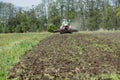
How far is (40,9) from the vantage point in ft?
300

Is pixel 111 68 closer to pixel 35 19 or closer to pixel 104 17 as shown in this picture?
pixel 104 17

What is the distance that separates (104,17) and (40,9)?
22.7 metres

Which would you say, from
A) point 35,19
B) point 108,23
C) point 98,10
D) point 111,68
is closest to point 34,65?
point 111,68

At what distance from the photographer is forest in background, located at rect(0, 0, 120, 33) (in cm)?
7612

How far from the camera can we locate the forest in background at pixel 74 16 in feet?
250

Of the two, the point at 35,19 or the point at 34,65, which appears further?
the point at 35,19

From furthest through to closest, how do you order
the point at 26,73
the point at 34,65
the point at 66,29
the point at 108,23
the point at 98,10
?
the point at 98,10 → the point at 108,23 → the point at 66,29 → the point at 34,65 → the point at 26,73

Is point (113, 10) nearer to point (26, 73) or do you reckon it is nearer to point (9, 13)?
point (9, 13)

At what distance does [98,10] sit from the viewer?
80.9 m

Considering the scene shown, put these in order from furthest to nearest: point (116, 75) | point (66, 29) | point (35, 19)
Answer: point (35, 19) < point (66, 29) < point (116, 75)

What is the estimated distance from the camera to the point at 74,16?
257 ft

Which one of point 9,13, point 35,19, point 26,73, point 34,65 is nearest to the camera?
point 26,73

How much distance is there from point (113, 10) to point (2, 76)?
69637mm

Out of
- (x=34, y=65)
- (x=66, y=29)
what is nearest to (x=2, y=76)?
(x=34, y=65)
